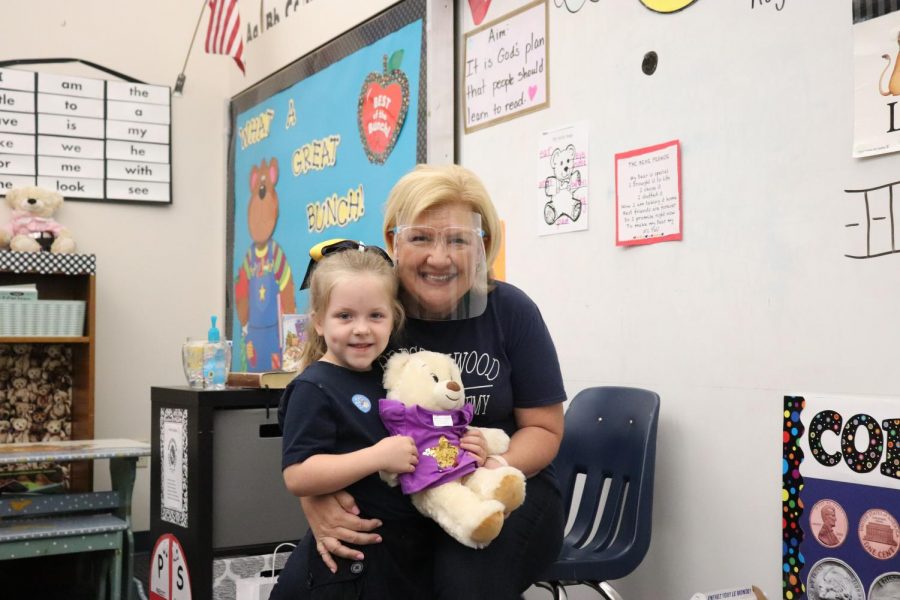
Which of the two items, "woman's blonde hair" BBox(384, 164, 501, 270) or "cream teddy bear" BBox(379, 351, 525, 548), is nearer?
"cream teddy bear" BBox(379, 351, 525, 548)

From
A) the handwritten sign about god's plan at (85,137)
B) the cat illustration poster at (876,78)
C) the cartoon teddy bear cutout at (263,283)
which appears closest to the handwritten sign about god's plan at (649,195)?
the cat illustration poster at (876,78)

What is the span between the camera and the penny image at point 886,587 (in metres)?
1.79

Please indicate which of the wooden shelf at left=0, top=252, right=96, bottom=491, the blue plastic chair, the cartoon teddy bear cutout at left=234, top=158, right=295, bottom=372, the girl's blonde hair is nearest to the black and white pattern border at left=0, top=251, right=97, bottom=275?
the wooden shelf at left=0, top=252, right=96, bottom=491

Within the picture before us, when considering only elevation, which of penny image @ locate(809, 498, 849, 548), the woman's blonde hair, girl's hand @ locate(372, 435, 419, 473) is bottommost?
penny image @ locate(809, 498, 849, 548)

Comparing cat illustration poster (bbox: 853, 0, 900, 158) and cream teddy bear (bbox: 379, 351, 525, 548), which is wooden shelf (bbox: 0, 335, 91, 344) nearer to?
cream teddy bear (bbox: 379, 351, 525, 548)

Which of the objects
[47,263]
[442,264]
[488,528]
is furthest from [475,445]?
[47,263]

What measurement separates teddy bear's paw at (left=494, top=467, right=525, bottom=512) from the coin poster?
765 millimetres

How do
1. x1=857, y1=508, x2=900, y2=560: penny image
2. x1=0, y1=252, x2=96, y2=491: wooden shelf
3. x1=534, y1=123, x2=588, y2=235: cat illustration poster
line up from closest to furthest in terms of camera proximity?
x1=857, y1=508, x2=900, y2=560: penny image < x1=534, y1=123, x2=588, y2=235: cat illustration poster < x1=0, y1=252, x2=96, y2=491: wooden shelf

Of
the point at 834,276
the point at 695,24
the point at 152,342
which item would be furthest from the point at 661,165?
the point at 152,342

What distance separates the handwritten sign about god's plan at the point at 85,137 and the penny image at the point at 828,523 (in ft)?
11.7

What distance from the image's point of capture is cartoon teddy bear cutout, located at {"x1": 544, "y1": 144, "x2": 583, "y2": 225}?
262 cm

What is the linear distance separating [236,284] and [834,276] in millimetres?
3227

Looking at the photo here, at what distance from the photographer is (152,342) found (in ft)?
15.2

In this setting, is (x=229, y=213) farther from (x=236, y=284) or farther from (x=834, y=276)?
(x=834, y=276)
